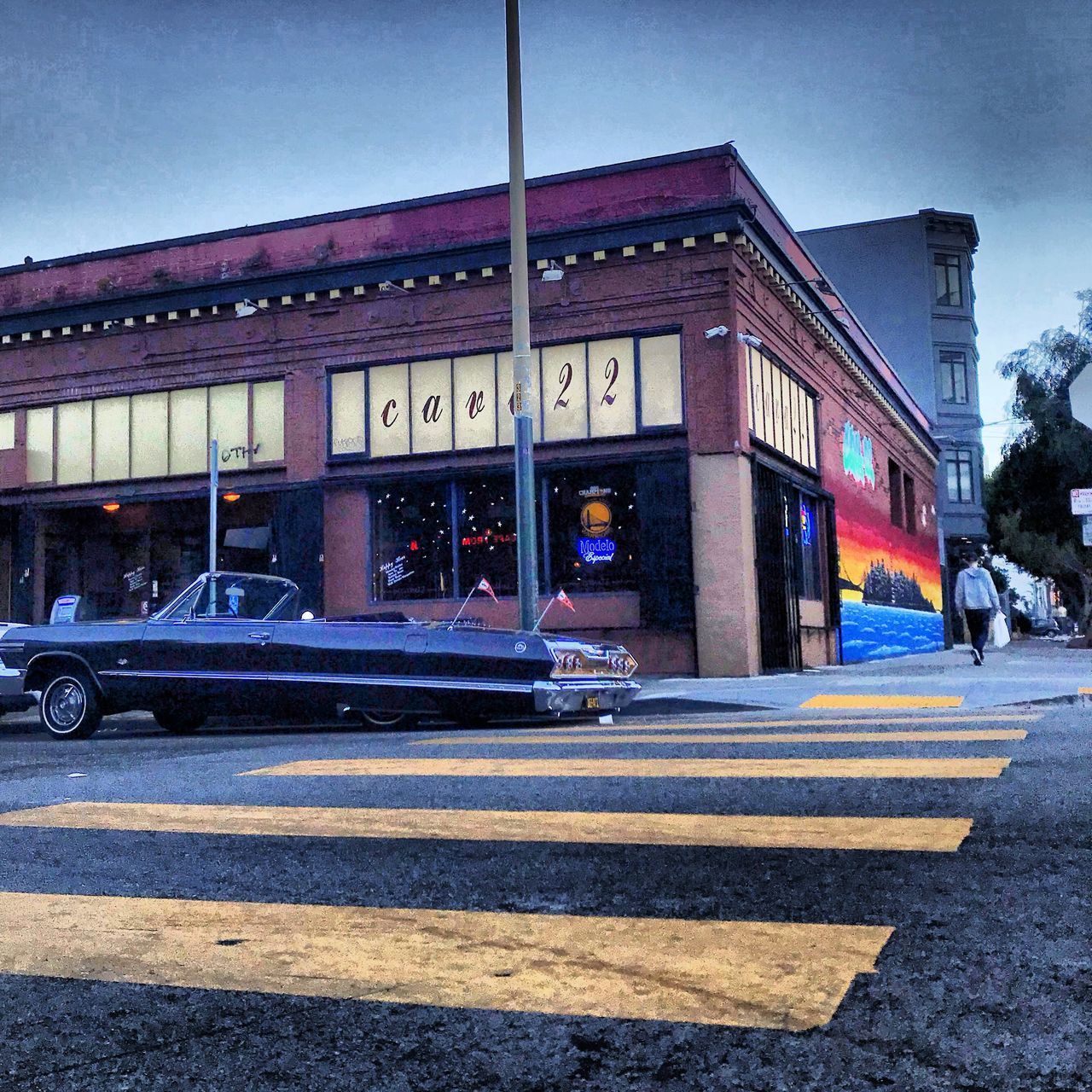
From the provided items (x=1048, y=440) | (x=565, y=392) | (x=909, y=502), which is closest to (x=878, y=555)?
(x=909, y=502)

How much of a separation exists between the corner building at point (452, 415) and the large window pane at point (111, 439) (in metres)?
0.05

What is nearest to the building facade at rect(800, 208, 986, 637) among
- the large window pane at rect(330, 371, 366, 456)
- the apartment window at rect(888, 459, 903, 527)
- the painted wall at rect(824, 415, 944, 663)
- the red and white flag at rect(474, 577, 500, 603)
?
the painted wall at rect(824, 415, 944, 663)

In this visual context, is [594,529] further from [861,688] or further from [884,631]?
[884,631]

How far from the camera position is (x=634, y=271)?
Result: 713 inches

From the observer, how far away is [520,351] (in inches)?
532

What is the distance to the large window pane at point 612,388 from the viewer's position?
18.1m

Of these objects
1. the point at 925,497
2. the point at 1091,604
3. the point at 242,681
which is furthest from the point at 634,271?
the point at 1091,604

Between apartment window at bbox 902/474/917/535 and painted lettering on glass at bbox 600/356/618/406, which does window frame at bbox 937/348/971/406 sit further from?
painted lettering on glass at bbox 600/356/618/406

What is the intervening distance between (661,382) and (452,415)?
3386 mm

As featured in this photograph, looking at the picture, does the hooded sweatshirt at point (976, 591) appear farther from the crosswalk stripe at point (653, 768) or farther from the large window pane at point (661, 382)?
the crosswalk stripe at point (653, 768)

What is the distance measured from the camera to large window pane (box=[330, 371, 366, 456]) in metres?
19.7

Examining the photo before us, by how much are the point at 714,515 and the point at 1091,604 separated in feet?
104

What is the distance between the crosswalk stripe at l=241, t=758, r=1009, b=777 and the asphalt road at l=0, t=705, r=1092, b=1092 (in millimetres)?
88

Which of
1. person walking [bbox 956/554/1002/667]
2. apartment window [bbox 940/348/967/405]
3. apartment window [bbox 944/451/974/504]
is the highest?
apartment window [bbox 940/348/967/405]
